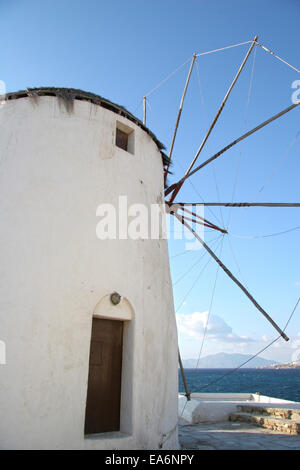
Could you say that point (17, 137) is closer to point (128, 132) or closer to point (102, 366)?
point (128, 132)

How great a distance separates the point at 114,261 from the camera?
239 inches

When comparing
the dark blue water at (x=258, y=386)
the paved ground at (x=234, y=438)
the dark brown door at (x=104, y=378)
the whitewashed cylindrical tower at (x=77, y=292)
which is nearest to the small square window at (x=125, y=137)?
the whitewashed cylindrical tower at (x=77, y=292)

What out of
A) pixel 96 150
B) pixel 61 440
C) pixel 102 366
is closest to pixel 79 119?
pixel 96 150

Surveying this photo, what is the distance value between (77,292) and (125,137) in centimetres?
404

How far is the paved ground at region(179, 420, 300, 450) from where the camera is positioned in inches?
281

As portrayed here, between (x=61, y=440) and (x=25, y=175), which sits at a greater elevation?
(x=25, y=175)

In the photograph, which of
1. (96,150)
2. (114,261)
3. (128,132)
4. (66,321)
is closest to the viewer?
(66,321)

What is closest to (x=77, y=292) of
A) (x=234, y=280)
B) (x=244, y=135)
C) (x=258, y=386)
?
(x=234, y=280)

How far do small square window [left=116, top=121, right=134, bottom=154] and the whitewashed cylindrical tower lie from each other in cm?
19

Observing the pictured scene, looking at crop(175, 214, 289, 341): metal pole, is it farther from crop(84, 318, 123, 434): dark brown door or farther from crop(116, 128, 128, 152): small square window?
crop(84, 318, 123, 434): dark brown door

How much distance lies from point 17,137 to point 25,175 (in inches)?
36.6

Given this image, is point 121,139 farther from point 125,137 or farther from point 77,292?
point 77,292

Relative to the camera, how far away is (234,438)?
822 cm
